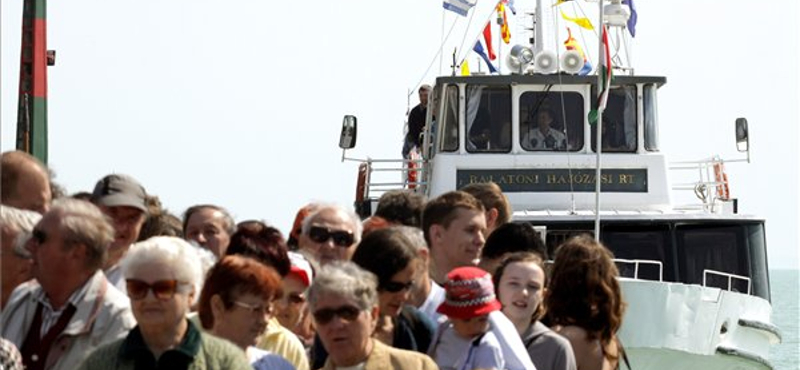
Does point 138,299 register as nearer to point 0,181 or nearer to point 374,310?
point 374,310

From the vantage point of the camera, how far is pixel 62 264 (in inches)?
290

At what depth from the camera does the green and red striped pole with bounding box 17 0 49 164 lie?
1291 cm

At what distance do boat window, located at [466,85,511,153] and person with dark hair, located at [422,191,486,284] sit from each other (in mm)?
12655

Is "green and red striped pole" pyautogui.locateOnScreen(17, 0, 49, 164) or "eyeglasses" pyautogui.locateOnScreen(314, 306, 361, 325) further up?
"green and red striped pole" pyautogui.locateOnScreen(17, 0, 49, 164)

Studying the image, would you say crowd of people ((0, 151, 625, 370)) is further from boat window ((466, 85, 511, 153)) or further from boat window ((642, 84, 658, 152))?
boat window ((642, 84, 658, 152))

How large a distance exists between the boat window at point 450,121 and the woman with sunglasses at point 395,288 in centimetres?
1426

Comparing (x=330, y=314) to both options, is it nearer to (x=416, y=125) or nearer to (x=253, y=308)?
(x=253, y=308)

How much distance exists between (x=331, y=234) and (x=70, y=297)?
2.22 meters

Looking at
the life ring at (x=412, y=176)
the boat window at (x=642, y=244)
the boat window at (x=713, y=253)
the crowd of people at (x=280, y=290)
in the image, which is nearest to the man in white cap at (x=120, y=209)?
the crowd of people at (x=280, y=290)

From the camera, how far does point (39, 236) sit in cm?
739

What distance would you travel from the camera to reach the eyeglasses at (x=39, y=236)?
7.38m

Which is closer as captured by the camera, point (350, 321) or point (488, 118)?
point (350, 321)

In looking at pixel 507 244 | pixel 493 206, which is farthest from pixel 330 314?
pixel 493 206

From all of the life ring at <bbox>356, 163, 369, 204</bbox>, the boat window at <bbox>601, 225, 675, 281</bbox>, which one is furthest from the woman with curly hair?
the life ring at <bbox>356, 163, 369, 204</bbox>
